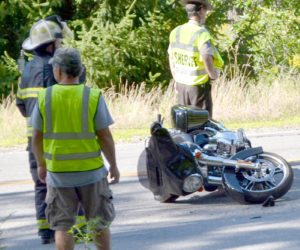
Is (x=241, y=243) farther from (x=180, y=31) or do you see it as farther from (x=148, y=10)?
(x=148, y=10)

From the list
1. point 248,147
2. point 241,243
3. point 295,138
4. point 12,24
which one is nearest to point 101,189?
point 241,243

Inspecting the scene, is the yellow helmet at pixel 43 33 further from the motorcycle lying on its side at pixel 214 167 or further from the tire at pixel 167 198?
the tire at pixel 167 198

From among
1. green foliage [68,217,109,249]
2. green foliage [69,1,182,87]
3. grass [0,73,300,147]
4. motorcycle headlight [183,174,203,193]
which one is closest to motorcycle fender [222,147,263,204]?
motorcycle headlight [183,174,203,193]

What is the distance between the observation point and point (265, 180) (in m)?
6.91

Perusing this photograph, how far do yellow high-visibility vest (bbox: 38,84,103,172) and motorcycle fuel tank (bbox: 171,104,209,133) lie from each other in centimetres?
263

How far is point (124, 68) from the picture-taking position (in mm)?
18031

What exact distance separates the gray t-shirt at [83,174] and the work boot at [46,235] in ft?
4.43

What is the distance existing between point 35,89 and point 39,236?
1.33m

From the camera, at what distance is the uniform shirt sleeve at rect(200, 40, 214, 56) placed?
7.88 meters

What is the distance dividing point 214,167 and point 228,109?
7612mm

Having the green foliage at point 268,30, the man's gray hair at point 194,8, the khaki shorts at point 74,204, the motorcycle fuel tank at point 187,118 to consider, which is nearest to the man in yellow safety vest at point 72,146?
the khaki shorts at point 74,204

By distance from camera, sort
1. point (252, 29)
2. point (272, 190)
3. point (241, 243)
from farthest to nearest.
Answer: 1. point (252, 29)
2. point (272, 190)
3. point (241, 243)

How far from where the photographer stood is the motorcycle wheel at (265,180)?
689 cm

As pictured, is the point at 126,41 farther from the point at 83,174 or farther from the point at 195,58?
the point at 83,174
